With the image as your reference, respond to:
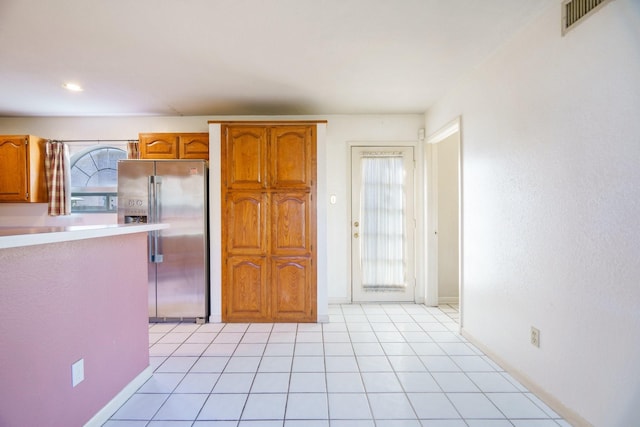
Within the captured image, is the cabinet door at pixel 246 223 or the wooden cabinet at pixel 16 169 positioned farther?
the wooden cabinet at pixel 16 169

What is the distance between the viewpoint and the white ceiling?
1.91 m

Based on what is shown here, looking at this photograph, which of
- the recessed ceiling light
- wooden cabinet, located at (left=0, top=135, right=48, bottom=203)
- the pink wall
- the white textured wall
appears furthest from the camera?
Result: wooden cabinet, located at (left=0, top=135, right=48, bottom=203)

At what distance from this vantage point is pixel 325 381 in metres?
2.15

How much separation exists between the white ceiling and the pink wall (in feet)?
4.88

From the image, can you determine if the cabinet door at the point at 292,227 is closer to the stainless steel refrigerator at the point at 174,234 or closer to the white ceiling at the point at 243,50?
the stainless steel refrigerator at the point at 174,234

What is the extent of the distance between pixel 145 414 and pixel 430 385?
6.05 feet

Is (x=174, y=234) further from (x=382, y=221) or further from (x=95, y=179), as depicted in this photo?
(x=382, y=221)

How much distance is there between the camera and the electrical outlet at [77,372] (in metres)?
1.54

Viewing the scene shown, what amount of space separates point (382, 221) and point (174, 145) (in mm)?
2838

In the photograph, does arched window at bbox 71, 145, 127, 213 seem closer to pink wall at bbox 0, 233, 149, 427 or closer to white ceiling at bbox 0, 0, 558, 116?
white ceiling at bbox 0, 0, 558, 116

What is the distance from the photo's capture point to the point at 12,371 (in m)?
1.23

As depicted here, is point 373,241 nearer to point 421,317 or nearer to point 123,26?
point 421,317

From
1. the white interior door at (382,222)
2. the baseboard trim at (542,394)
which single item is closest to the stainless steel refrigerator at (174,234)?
the white interior door at (382,222)

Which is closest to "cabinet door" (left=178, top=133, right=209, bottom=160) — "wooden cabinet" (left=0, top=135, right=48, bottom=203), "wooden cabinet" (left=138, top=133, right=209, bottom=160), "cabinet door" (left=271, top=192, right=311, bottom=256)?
"wooden cabinet" (left=138, top=133, right=209, bottom=160)
